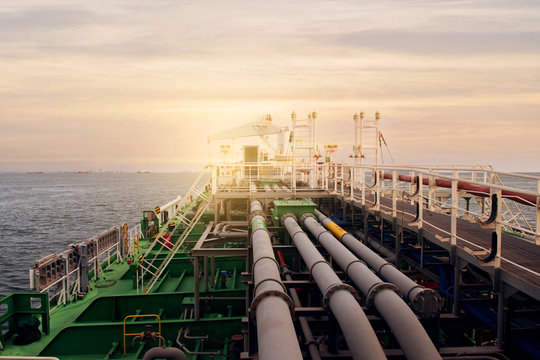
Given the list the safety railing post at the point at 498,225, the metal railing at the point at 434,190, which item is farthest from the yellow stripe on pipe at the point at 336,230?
the safety railing post at the point at 498,225

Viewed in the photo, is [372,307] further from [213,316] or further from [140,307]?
[140,307]

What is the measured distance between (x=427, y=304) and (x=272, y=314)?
257 cm

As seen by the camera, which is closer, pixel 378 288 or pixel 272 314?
pixel 272 314

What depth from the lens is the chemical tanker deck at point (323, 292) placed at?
5.45 m

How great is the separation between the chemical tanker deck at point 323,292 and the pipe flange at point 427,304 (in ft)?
0.06

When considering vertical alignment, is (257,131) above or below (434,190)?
above

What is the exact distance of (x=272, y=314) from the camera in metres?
5.14

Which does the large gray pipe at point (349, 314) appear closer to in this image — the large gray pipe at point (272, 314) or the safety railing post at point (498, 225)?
the large gray pipe at point (272, 314)

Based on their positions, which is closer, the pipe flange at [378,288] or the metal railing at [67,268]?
the pipe flange at [378,288]

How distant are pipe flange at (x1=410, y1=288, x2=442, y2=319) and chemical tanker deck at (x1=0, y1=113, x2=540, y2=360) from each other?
2 centimetres

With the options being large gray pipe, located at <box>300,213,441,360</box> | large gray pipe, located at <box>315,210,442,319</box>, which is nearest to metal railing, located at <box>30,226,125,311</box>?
large gray pipe, located at <box>300,213,441,360</box>

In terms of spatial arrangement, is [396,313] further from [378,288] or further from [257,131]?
[257,131]

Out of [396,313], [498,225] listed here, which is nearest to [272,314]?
[396,313]

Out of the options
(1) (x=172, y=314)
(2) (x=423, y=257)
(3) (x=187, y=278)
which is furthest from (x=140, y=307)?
(2) (x=423, y=257)
